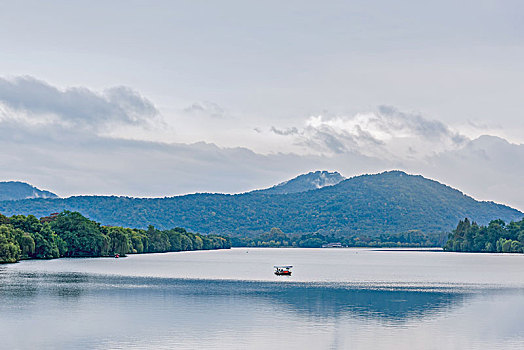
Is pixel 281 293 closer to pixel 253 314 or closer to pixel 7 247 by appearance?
pixel 253 314

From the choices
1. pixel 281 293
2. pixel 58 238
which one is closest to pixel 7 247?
pixel 58 238

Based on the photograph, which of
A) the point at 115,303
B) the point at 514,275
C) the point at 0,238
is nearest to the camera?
the point at 115,303

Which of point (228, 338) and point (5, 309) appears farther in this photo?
point (5, 309)

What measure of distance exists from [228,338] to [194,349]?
4.23 meters

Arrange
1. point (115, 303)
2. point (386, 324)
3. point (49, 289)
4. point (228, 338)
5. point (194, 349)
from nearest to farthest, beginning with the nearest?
point (194, 349) < point (228, 338) < point (386, 324) < point (115, 303) < point (49, 289)

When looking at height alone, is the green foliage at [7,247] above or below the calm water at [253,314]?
above

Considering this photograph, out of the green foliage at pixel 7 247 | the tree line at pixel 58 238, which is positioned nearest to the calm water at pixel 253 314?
the green foliage at pixel 7 247

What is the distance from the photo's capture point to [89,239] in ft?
543

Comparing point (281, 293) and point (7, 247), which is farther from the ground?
point (7, 247)

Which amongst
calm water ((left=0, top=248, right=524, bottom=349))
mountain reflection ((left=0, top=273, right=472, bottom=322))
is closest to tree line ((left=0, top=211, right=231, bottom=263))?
mountain reflection ((left=0, top=273, right=472, bottom=322))

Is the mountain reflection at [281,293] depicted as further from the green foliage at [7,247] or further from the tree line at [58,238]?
the tree line at [58,238]

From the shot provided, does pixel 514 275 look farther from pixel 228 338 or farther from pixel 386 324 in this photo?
pixel 228 338

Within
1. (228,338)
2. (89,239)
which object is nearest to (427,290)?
(228,338)

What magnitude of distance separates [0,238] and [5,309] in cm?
7128
